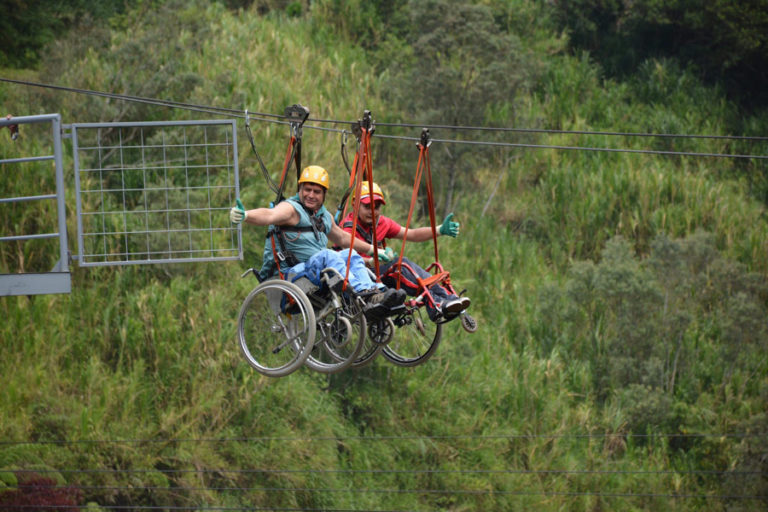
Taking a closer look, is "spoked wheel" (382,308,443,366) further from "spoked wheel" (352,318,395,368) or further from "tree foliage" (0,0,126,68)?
"tree foliage" (0,0,126,68)

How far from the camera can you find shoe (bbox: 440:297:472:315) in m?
7.55

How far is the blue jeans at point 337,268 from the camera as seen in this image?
752cm

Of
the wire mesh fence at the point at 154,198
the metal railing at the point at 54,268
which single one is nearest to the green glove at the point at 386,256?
the metal railing at the point at 54,268

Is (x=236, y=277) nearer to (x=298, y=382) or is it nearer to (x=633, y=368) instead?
(x=298, y=382)

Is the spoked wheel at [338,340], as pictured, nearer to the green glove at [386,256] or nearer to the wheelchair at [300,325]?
the wheelchair at [300,325]

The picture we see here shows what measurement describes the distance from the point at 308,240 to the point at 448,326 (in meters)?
11.6

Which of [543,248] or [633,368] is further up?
[543,248]

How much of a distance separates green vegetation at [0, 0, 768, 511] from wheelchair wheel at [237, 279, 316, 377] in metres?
6.68

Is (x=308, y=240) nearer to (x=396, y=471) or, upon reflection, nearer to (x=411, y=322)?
(x=411, y=322)

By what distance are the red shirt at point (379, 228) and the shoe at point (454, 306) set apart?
1077 mm

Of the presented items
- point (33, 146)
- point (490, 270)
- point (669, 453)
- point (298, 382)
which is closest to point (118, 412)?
point (298, 382)

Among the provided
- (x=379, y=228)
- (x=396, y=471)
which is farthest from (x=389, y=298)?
(x=396, y=471)

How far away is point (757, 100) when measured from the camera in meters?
29.5

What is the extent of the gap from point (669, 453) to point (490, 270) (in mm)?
5079
